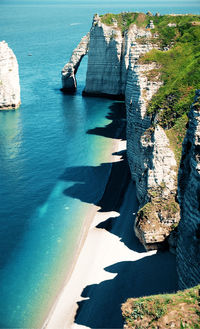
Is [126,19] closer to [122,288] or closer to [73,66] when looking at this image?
[73,66]

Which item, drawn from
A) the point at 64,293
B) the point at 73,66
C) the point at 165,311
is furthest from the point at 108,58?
the point at 165,311

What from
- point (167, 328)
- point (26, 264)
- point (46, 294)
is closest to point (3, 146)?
point (26, 264)

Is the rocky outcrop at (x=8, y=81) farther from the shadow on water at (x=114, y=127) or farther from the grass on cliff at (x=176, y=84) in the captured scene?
the grass on cliff at (x=176, y=84)

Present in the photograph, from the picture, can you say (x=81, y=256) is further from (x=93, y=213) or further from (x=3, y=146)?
(x=3, y=146)

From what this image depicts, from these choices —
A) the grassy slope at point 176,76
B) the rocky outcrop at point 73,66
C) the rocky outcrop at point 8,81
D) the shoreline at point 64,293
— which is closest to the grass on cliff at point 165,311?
the shoreline at point 64,293

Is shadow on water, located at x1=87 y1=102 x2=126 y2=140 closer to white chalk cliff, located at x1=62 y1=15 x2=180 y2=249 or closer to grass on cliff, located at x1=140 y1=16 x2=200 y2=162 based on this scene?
white chalk cliff, located at x1=62 y1=15 x2=180 y2=249

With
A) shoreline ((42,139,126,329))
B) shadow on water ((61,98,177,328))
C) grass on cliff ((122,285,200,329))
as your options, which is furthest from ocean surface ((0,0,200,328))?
grass on cliff ((122,285,200,329))

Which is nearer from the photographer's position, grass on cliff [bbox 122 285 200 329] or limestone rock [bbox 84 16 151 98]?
grass on cliff [bbox 122 285 200 329]
